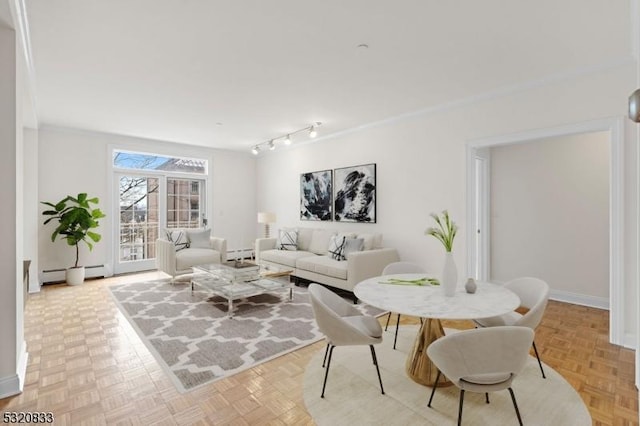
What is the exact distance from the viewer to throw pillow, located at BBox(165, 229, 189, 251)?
17.9 ft

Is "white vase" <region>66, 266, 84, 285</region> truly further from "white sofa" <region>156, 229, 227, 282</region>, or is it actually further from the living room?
"white sofa" <region>156, 229, 227, 282</region>

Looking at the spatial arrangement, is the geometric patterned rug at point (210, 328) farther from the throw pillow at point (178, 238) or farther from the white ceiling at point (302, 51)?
the white ceiling at point (302, 51)

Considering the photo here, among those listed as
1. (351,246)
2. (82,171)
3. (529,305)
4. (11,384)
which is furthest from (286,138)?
(11,384)

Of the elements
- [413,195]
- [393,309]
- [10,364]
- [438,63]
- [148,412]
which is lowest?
[148,412]

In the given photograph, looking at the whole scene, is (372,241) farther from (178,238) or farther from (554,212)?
(178,238)

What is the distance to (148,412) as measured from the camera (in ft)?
6.38

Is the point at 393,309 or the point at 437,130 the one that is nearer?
the point at 393,309

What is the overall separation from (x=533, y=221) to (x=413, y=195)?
1745 mm

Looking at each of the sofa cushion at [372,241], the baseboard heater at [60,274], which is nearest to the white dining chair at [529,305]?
the sofa cushion at [372,241]

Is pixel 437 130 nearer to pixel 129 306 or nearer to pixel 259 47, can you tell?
pixel 259 47

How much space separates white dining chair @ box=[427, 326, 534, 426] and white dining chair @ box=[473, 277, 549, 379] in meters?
0.44

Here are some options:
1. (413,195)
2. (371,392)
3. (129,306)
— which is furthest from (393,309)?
(129,306)

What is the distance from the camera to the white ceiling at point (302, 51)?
221cm

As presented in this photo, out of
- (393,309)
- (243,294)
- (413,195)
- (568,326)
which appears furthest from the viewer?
(413,195)
